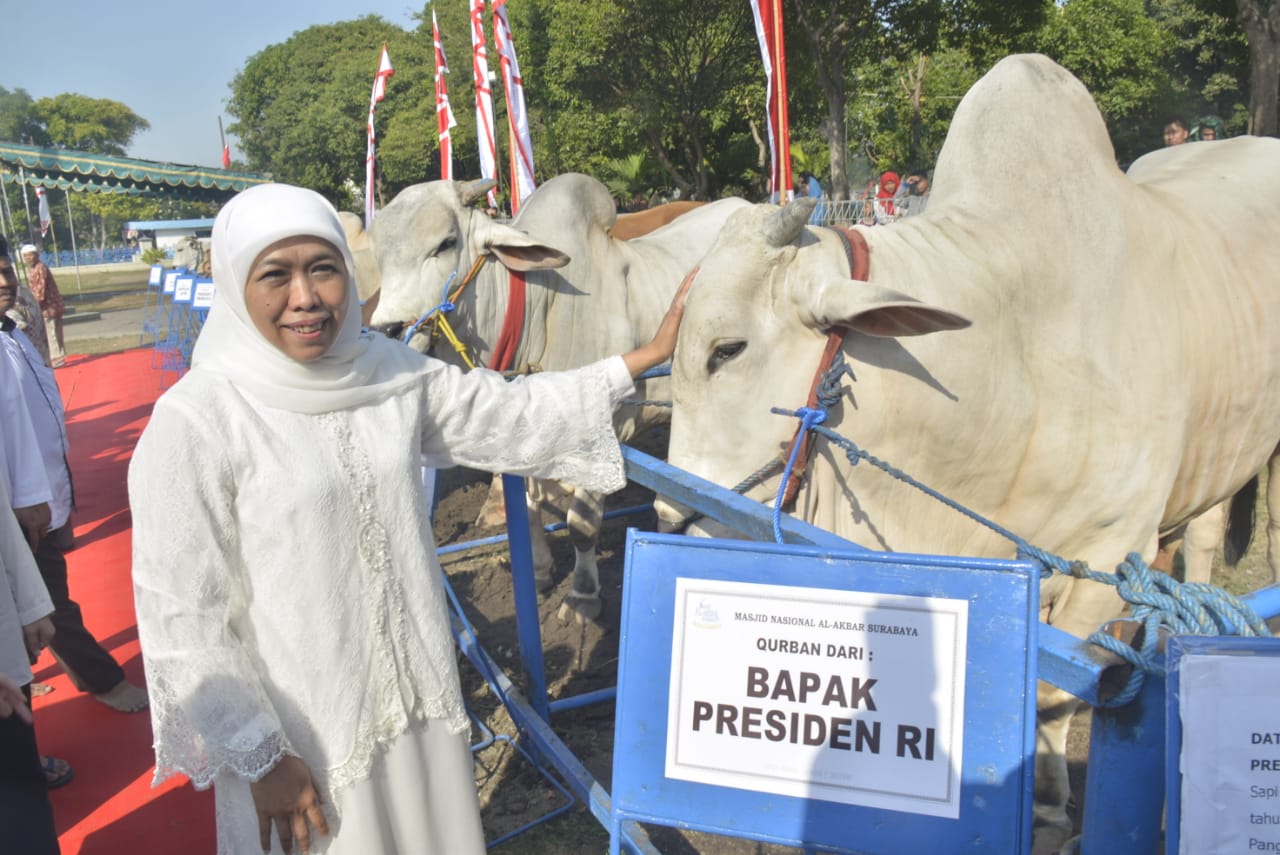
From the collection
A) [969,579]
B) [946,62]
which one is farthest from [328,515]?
[946,62]

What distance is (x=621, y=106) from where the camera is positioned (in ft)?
80.6

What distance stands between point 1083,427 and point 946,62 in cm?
3803

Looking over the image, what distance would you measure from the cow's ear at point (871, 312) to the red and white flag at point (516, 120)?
5929 millimetres

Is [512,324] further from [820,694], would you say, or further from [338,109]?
[338,109]

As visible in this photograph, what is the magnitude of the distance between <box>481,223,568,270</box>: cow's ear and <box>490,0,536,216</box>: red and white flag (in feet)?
12.1

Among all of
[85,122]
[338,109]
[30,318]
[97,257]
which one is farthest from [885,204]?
[85,122]

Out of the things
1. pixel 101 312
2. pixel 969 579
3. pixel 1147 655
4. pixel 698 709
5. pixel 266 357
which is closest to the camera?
pixel 1147 655

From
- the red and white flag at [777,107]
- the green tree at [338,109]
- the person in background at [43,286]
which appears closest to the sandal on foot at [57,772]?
the red and white flag at [777,107]

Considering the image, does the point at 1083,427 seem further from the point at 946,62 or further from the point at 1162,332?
the point at 946,62

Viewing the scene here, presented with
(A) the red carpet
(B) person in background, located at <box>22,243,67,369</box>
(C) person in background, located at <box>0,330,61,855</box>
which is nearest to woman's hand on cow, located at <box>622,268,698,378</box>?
(C) person in background, located at <box>0,330,61,855</box>

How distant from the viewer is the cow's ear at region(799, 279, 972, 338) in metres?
1.99

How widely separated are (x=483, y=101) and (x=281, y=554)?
8661 millimetres

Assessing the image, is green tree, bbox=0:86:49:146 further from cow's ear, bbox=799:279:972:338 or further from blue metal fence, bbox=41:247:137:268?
cow's ear, bbox=799:279:972:338

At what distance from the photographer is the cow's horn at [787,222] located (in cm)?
221
